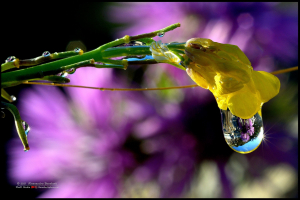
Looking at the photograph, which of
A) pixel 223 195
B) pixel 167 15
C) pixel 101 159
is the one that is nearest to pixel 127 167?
pixel 101 159

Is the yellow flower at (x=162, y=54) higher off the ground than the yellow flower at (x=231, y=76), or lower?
higher

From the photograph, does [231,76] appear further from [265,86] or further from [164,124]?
[164,124]

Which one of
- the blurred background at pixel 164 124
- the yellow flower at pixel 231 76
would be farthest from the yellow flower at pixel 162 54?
the blurred background at pixel 164 124

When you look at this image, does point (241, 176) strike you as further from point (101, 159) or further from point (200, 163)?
point (101, 159)

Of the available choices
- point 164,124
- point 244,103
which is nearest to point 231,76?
point 244,103

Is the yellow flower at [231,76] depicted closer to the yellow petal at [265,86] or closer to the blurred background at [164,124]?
the yellow petal at [265,86]

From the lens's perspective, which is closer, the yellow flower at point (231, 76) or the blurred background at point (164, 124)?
the yellow flower at point (231, 76)

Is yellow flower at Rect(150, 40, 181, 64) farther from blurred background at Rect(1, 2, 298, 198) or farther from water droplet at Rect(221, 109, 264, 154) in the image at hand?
blurred background at Rect(1, 2, 298, 198)
